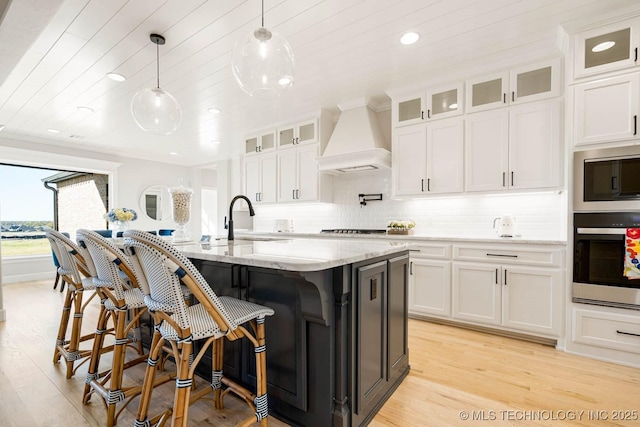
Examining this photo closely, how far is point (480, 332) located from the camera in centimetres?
299

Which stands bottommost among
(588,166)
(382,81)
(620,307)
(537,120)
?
(620,307)

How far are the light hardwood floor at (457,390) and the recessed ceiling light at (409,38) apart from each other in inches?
103

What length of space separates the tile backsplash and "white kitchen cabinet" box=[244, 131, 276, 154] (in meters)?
1.03

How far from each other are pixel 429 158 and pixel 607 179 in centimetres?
151

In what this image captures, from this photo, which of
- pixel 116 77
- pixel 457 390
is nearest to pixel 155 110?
pixel 116 77

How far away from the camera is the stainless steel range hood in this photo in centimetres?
371

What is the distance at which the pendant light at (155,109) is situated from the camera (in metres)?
2.39

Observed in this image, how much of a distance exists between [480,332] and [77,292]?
347cm

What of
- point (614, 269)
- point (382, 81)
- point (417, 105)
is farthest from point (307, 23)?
point (614, 269)

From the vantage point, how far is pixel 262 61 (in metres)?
1.70

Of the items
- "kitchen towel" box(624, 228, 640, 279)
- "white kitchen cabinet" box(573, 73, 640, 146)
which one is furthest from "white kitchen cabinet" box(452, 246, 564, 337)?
"white kitchen cabinet" box(573, 73, 640, 146)

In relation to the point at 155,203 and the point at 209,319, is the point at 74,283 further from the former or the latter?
the point at 155,203

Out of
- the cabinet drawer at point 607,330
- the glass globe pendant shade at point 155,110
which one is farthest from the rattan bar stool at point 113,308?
the cabinet drawer at point 607,330

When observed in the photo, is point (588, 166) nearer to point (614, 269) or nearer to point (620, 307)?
point (614, 269)
